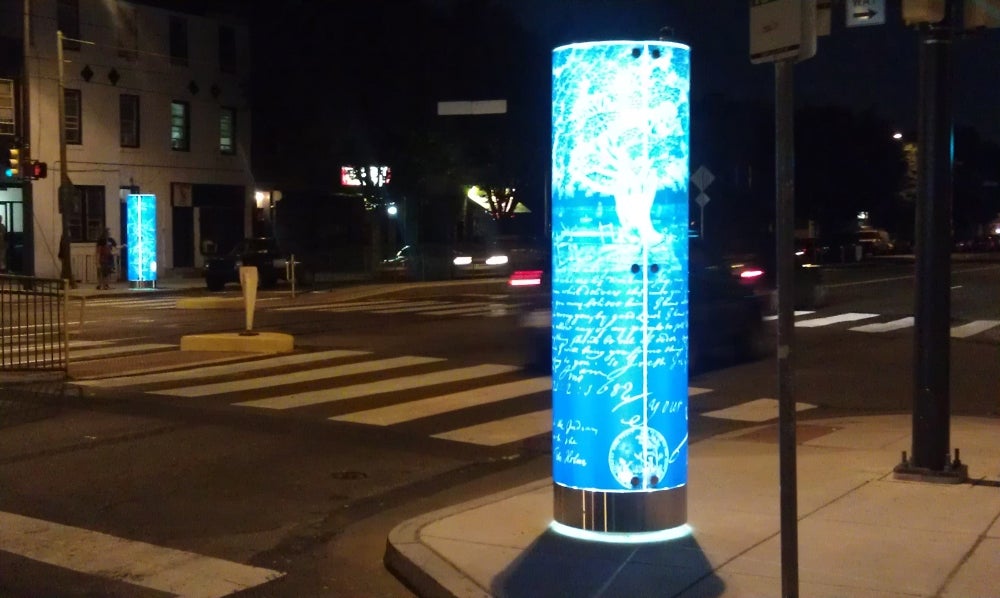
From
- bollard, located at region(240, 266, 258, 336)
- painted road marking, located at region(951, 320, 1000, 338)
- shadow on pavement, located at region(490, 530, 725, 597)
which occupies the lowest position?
shadow on pavement, located at region(490, 530, 725, 597)

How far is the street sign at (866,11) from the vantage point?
362 inches

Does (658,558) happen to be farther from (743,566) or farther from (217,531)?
(217,531)

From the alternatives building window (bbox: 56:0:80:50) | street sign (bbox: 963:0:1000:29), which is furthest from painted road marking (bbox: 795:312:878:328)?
building window (bbox: 56:0:80:50)

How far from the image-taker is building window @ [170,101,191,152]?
45.4 metres

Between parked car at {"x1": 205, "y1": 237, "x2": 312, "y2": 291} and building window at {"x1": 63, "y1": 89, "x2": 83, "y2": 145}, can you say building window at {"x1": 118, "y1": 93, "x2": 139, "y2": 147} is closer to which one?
building window at {"x1": 63, "y1": 89, "x2": 83, "y2": 145}

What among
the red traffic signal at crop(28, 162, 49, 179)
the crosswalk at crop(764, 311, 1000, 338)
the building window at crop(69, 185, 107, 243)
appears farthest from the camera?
the building window at crop(69, 185, 107, 243)

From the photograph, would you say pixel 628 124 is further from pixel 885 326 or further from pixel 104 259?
pixel 104 259

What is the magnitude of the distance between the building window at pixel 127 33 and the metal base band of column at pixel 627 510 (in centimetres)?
3924

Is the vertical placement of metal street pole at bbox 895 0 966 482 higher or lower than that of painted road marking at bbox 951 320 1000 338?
higher

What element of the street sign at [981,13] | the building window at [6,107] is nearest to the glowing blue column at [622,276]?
the street sign at [981,13]

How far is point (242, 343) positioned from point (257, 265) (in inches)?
805

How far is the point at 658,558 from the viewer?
277 inches

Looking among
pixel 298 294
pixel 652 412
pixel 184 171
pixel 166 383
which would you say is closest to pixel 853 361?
pixel 166 383

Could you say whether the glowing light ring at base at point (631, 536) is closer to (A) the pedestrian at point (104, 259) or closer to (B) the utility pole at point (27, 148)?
(A) the pedestrian at point (104, 259)
